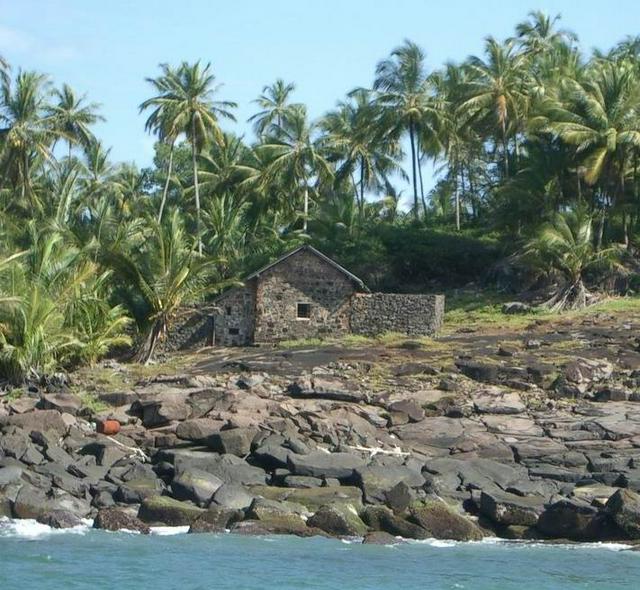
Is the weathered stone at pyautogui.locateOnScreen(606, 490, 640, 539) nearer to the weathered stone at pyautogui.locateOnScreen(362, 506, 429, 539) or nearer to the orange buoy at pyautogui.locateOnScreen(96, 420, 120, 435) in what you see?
the weathered stone at pyautogui.locateOnScreen(362, 506, 429, 539)

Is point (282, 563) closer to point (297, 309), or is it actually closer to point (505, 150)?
point (297, 309)

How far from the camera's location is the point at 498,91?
2040 inches

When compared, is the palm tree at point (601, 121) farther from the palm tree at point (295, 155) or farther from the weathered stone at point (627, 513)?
the weathered stone at point (627, 513)

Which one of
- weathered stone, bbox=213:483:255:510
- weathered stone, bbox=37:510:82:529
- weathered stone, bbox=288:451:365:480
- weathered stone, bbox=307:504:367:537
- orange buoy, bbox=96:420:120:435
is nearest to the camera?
weathered stone, bbox=307:504:367:537

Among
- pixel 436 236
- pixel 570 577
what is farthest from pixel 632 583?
pixel 436 236

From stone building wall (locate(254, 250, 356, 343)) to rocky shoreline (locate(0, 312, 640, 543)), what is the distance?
4.89 metres

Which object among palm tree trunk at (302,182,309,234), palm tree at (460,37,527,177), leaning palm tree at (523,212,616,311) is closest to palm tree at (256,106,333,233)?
palm tree trunk at (302,182,309,234)

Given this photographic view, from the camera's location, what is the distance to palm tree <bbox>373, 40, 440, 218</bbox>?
178ft

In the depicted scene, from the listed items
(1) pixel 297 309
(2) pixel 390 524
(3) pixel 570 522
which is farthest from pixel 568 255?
(2) pixel 390 524

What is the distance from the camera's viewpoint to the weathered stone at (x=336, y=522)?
22609mm

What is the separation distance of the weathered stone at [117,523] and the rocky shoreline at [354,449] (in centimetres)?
3

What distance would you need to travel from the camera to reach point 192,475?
24750 mm

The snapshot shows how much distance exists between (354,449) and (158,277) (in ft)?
45.1

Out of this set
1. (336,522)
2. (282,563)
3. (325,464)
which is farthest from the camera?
(325,464)
